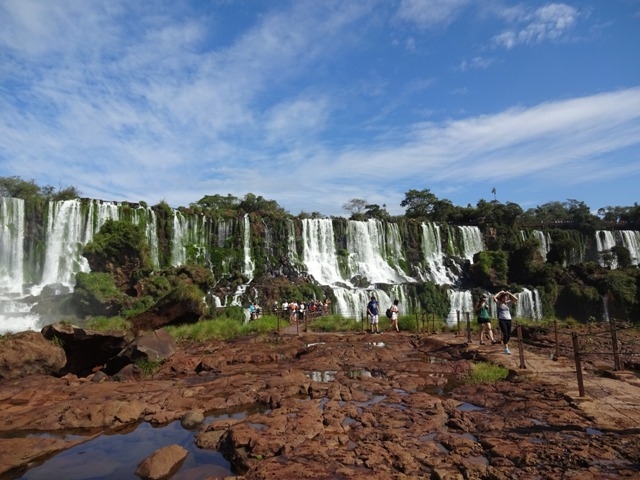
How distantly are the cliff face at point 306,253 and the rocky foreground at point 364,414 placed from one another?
18162mm

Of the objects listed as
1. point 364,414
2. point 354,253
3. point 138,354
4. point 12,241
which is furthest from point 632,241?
point 12,241

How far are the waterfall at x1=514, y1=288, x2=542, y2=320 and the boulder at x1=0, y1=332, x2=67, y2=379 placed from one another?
102 feet

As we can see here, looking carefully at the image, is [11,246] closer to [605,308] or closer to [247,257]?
[247,257]

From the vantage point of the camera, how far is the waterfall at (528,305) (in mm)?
33594

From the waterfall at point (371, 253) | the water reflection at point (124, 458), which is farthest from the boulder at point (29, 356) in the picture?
the waterfall at point (371, 253)

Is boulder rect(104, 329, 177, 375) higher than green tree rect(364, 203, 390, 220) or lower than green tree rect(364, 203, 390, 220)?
lower

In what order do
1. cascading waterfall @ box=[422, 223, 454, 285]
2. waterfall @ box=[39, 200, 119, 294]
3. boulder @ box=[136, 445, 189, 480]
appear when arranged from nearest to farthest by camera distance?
boulder @ box=[136, 445, 189, 480] < waterfall @ box=[39, 200, 119, 294] < cascading waterfall @ box=[422, 223, 454, 285]

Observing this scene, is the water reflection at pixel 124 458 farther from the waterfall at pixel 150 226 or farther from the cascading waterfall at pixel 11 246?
the waterfall at pixel 150 226

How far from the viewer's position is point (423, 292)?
1272 inches

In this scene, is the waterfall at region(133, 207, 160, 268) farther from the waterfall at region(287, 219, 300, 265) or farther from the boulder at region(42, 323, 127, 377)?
the boulder at region(42, 323, 127, 377)

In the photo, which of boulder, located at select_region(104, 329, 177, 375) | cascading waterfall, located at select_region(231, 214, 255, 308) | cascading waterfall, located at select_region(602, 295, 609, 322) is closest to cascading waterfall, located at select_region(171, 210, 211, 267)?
cascading waterfall, located at select_region(231, 214, 255, 308)

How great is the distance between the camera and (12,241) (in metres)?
27.4

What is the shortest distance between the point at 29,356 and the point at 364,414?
323 inches

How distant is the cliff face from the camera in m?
28.2
